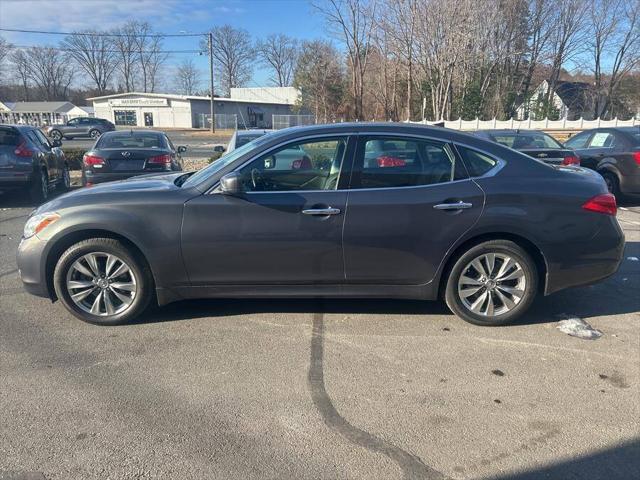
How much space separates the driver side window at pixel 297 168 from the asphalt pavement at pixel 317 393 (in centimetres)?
117

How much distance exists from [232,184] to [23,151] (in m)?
7.52

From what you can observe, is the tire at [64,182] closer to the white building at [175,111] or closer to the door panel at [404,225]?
the door panel at [404,225]

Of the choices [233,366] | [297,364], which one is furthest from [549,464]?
[233,366]

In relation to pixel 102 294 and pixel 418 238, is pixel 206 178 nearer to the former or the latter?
pixel 102 294

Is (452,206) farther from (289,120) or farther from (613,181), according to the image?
(289,120)

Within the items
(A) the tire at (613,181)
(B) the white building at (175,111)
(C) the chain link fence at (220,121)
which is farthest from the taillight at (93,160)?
(B) the white building at (175,111)

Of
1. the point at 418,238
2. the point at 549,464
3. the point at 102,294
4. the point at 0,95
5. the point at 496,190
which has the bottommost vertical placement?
the point at 549,464

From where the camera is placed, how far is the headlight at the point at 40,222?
4.18 m

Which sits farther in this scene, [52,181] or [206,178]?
[52,181]

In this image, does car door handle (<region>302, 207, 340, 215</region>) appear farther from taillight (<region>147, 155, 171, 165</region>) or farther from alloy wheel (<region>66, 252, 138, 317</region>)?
taillight (<region>147, 155, 171, 165</region>)

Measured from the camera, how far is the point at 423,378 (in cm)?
345

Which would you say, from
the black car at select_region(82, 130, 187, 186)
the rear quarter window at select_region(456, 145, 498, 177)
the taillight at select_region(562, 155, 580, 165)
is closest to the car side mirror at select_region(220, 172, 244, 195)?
the rear quarter window at select_region(456, 145, 498, 177)

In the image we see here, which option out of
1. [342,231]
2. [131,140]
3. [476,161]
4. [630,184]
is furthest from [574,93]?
[342,231]

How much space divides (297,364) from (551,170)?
266 cm
